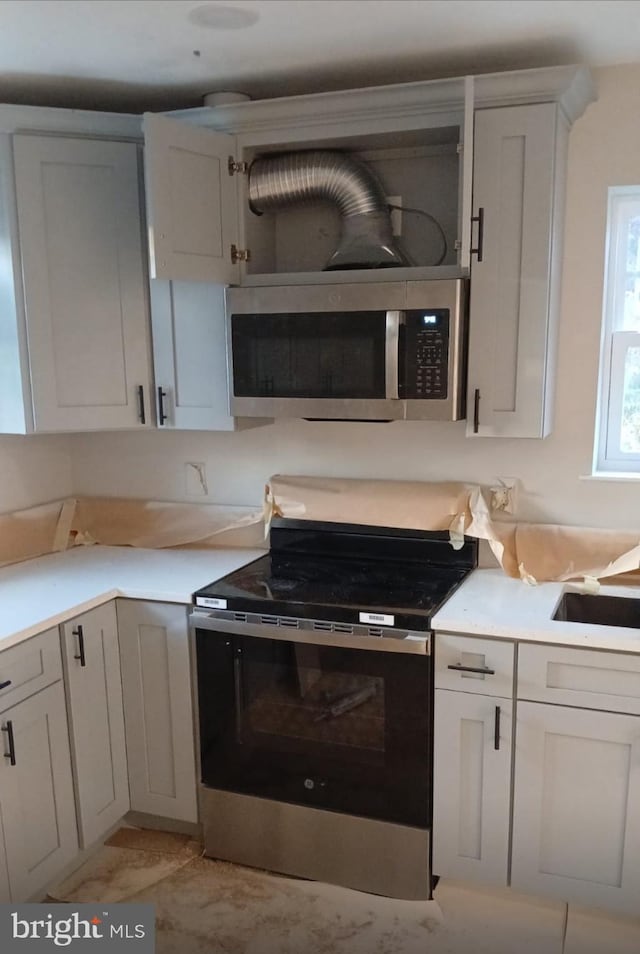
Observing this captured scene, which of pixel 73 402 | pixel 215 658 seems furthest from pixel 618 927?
pixel 73 402

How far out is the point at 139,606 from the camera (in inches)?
90.5

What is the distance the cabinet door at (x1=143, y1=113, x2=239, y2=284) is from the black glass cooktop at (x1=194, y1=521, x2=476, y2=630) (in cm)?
92

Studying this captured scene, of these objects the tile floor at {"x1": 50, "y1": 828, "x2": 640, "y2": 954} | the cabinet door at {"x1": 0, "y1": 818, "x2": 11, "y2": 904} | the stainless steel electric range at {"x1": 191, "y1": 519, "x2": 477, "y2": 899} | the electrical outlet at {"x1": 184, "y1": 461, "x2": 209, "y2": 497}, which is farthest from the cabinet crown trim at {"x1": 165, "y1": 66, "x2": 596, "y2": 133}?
the tile floor at {"x1": 50, "y1": 828, "x2": 640, "y2": 954}

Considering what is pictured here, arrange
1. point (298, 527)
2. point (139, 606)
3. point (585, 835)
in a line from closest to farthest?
point (585, 835) < point (139, 606) < point (298, 527)

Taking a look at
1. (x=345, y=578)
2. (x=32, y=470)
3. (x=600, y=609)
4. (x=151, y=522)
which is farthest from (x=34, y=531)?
→ (x=600, y=609)

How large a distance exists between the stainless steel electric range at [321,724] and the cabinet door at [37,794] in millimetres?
403

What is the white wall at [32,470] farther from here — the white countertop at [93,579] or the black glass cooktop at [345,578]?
the black glass cooktop at [345,578]

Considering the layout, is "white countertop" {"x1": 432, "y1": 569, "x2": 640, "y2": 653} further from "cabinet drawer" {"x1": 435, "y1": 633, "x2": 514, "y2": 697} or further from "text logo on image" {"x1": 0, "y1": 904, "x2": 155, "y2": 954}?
"text logo on image" {"x1": 0, "y1": 904, "x2": 155, "y2": 954}

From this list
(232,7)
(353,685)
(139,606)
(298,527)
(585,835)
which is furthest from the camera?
(298,527)

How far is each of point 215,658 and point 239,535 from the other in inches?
24.8

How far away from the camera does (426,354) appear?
2129 millimetres

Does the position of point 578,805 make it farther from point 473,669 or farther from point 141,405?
point 141,405

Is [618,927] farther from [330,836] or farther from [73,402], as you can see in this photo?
[73,402]

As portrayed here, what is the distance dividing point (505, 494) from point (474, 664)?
64 cm
